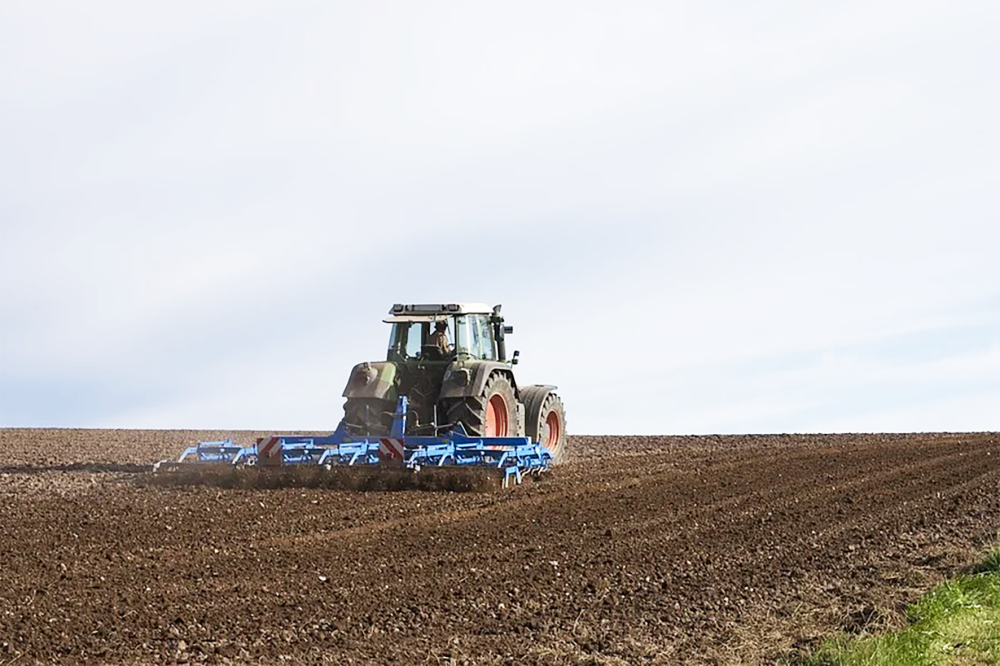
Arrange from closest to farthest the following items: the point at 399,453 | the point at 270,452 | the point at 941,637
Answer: the point at 941,637 → the point at 399,453 → the point at 270,452

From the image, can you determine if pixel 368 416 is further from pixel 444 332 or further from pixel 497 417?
pixel 497 417

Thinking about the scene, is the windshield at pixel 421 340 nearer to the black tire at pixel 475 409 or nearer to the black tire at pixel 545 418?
the black tire at pixel 475 409

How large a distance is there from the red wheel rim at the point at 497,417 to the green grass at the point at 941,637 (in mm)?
8012

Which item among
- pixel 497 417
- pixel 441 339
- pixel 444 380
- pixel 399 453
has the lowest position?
pixel 399 453

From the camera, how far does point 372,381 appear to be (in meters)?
15.2

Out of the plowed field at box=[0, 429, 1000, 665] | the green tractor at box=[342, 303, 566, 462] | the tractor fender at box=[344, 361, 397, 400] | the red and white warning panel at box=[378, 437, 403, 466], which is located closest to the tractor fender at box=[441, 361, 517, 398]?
the green tractor at box=[342, 303, 566, 462]

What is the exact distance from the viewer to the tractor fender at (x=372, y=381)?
15156mm

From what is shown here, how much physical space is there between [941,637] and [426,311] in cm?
992

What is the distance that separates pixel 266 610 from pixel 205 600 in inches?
19.5

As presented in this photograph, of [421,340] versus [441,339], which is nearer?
[441,339]

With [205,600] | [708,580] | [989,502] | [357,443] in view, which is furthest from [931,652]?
[357,443]

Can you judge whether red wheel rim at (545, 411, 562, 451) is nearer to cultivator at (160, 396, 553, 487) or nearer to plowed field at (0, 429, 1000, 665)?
plowed field at (0, 429, 1000, 665)

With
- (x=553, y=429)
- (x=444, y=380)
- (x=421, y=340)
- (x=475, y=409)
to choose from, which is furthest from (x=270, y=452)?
(x=553, y=429)

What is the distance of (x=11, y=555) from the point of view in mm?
9172
